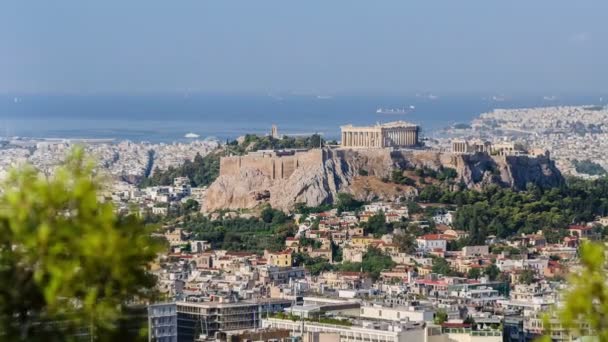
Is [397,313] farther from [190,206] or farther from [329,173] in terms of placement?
[190,206]

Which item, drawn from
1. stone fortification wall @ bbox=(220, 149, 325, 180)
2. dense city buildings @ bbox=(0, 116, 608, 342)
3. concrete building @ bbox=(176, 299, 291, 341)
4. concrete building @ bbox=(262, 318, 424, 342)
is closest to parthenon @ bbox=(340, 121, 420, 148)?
dense city buildings @ bbox=(0, 116, 608, 342)

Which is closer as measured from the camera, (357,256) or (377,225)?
(357,256)

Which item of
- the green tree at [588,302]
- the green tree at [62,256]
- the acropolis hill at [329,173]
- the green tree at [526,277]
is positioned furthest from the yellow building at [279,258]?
the green tree at [62,256]

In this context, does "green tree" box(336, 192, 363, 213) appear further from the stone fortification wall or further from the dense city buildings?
the stone fortification wall

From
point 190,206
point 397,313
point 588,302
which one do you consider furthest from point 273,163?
point 588,302

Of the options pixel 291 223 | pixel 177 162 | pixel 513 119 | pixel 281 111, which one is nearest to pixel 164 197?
pixel 291 223
